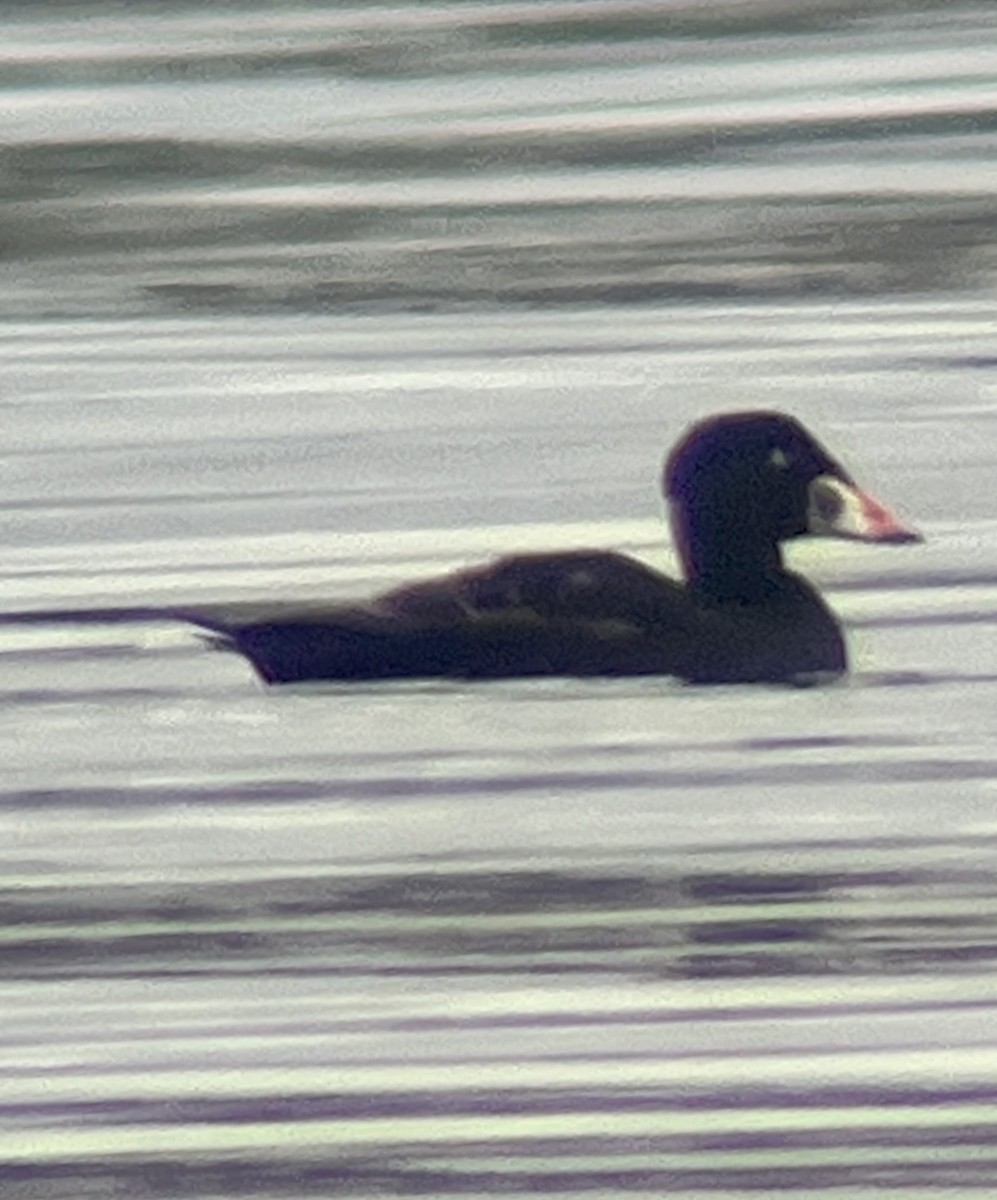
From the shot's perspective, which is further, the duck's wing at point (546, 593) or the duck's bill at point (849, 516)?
the duck's bill at point (849, 516)

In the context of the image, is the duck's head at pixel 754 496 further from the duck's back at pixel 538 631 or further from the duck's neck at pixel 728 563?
the duck's back at pixel 538 631

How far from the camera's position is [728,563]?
4965mm

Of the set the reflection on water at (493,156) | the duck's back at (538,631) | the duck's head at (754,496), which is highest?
the reflection on water at (493,156)

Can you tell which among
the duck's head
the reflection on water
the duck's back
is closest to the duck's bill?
the duck's head

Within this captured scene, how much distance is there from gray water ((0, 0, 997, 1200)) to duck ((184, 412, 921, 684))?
4 cm

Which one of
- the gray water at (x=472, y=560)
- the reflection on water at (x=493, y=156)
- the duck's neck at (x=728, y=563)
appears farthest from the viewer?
the reflection on water at (x=493, y=156)

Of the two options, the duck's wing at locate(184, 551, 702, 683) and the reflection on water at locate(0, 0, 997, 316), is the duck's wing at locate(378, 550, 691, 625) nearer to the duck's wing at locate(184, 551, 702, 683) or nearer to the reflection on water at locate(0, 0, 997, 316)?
the duck's wing at locate(184, 551, 702, 683)

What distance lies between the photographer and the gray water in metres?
3.48

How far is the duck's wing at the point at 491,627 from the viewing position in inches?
182

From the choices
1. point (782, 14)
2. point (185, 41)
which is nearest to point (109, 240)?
point (185, 41)

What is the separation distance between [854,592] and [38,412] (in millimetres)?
1048

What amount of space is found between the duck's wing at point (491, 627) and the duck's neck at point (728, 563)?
0.13m

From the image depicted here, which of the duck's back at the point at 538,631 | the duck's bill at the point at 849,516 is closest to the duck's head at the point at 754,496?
the duck's bill at the point at 849,516

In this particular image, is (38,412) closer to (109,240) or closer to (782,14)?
(109,240)
